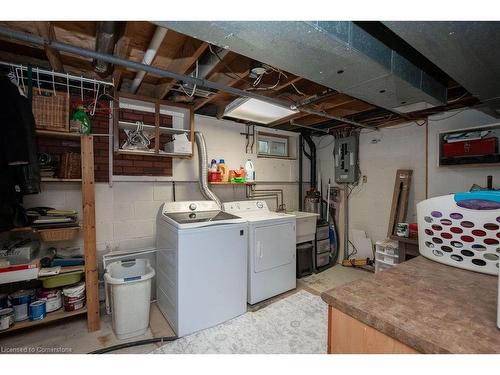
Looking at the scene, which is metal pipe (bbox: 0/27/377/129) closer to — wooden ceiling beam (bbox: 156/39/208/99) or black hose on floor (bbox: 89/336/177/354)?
wooden ceiling beam (bbox: 156/39/208/99)

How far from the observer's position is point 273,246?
9.00 ft

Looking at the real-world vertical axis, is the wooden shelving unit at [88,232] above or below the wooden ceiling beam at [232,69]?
below

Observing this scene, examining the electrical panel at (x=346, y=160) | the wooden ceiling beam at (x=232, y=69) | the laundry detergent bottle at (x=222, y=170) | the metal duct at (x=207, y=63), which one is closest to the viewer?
the metal duct at (x=207, y=63)

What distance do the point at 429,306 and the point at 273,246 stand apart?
196 cm

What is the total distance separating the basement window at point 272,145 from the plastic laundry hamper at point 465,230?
2770 mm

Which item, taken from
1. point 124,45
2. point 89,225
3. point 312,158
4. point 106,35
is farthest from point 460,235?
point 312,158

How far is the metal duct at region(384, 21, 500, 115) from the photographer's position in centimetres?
106

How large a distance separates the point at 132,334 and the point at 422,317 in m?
2.27

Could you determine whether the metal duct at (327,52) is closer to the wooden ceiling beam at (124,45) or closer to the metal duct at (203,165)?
the wooden ceiling beam at (124,45)

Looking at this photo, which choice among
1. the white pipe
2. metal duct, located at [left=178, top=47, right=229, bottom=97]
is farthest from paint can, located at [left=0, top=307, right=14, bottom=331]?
metal duct, located at [left=178, top=47, right=229, bottom=97]

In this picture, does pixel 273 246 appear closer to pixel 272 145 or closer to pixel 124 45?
pixel 272 145

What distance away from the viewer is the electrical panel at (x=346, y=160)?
372 centimetres

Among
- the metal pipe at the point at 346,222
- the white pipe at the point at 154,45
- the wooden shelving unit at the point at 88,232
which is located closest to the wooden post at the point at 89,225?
the wooden shelving unit at the point at 88,232

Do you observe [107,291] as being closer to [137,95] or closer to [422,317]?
[137,95]
